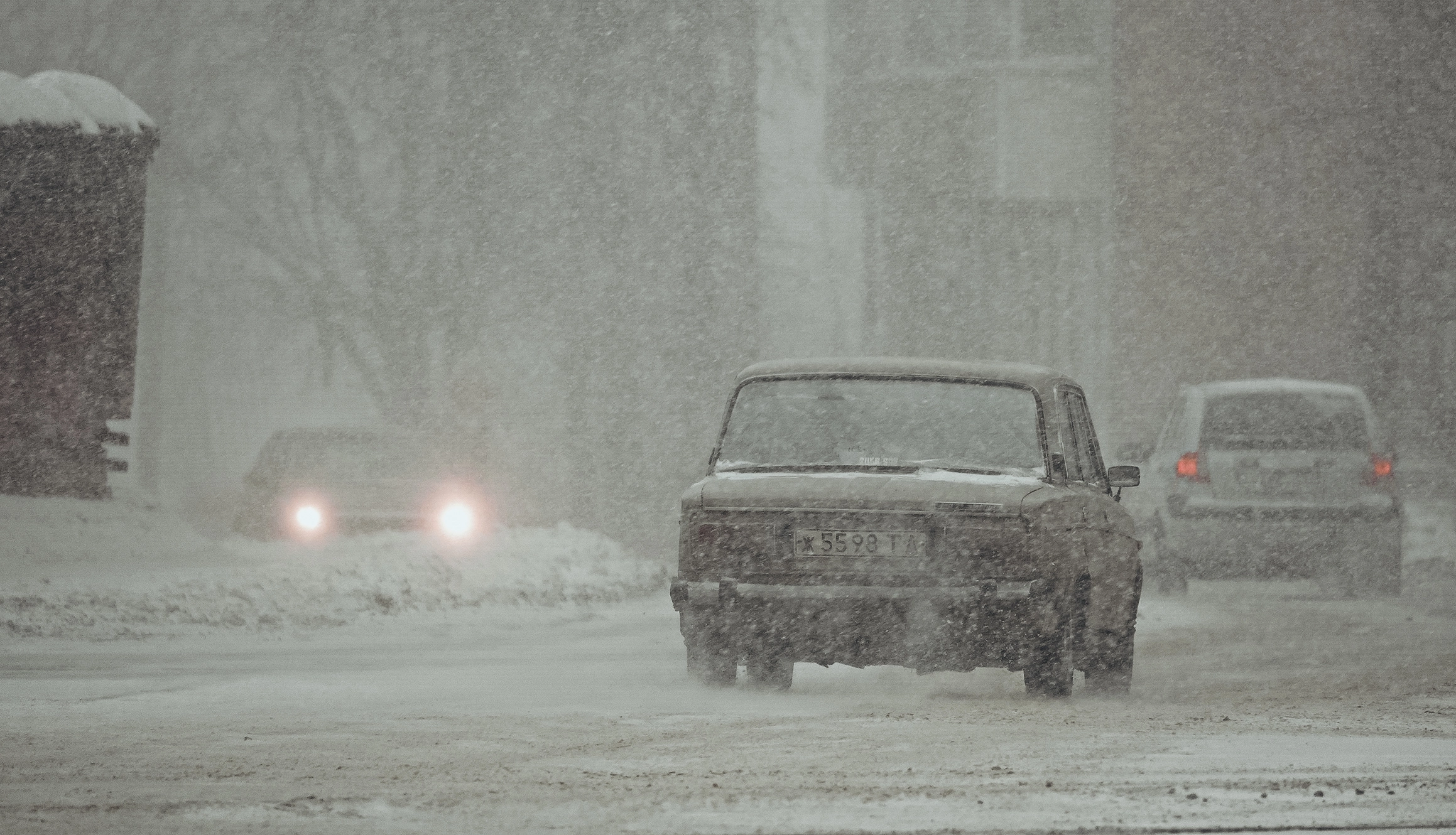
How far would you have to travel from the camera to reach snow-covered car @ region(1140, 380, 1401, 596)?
49.4ft

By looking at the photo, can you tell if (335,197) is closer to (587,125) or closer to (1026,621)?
(587,125)

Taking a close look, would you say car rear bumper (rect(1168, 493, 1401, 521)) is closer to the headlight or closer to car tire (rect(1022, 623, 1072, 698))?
the headlight

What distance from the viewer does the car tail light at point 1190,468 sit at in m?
15.4

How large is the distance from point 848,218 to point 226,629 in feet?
79.1

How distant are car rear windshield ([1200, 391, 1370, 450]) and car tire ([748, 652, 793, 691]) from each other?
7378 millimetres

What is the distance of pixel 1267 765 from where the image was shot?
6395mm

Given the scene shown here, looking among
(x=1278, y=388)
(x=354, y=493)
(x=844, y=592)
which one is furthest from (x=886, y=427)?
(x=354, y=493)

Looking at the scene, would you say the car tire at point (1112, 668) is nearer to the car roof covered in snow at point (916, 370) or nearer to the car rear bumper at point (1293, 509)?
the car roof covered in snow at point (916, 370)

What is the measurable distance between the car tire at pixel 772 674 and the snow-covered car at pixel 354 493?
695cm

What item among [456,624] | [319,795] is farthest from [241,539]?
[319,795]

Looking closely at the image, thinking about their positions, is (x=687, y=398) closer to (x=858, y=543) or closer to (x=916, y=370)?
(x=916, y=370)

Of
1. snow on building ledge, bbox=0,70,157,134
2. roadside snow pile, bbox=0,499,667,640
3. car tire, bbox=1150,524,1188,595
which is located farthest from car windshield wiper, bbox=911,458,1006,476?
snow on building ledge, bbox=0,70,157,134

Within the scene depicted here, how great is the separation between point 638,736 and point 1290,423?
961 cm

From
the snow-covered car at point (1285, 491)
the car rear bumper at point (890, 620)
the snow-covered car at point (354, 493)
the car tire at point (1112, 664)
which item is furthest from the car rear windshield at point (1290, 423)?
the car rear bumper at point (890, 620)
